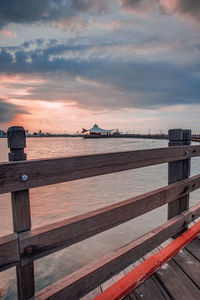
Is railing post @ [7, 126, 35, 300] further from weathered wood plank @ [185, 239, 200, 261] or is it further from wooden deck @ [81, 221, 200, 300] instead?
weathered wood plank @ [185, 239, 200, 261]

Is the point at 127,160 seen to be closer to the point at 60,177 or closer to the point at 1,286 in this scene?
the point at 60,177

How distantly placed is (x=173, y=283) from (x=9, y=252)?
4.81ft

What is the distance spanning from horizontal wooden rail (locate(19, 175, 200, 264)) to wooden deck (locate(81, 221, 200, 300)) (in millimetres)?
592

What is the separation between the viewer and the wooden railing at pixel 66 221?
1209mm

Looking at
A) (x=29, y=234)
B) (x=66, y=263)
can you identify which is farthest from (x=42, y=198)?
(x=29, y=234)

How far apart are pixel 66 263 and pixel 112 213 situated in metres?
3.25

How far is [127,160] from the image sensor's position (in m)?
1.80

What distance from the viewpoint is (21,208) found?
1.25m

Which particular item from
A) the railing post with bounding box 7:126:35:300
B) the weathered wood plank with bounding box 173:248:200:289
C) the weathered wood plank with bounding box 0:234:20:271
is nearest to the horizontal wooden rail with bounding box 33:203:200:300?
the railing post with bounding box 7:126:35:300

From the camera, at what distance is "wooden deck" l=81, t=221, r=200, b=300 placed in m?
1.63

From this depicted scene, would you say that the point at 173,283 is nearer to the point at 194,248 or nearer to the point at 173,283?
the point at 173,283

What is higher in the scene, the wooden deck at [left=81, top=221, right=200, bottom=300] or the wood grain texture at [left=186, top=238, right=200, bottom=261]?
the wooden deck at [left=81, top=221, right=200, bottom=300]

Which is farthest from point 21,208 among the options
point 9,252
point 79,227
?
point 79,227

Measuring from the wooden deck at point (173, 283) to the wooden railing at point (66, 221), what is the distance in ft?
0.74
